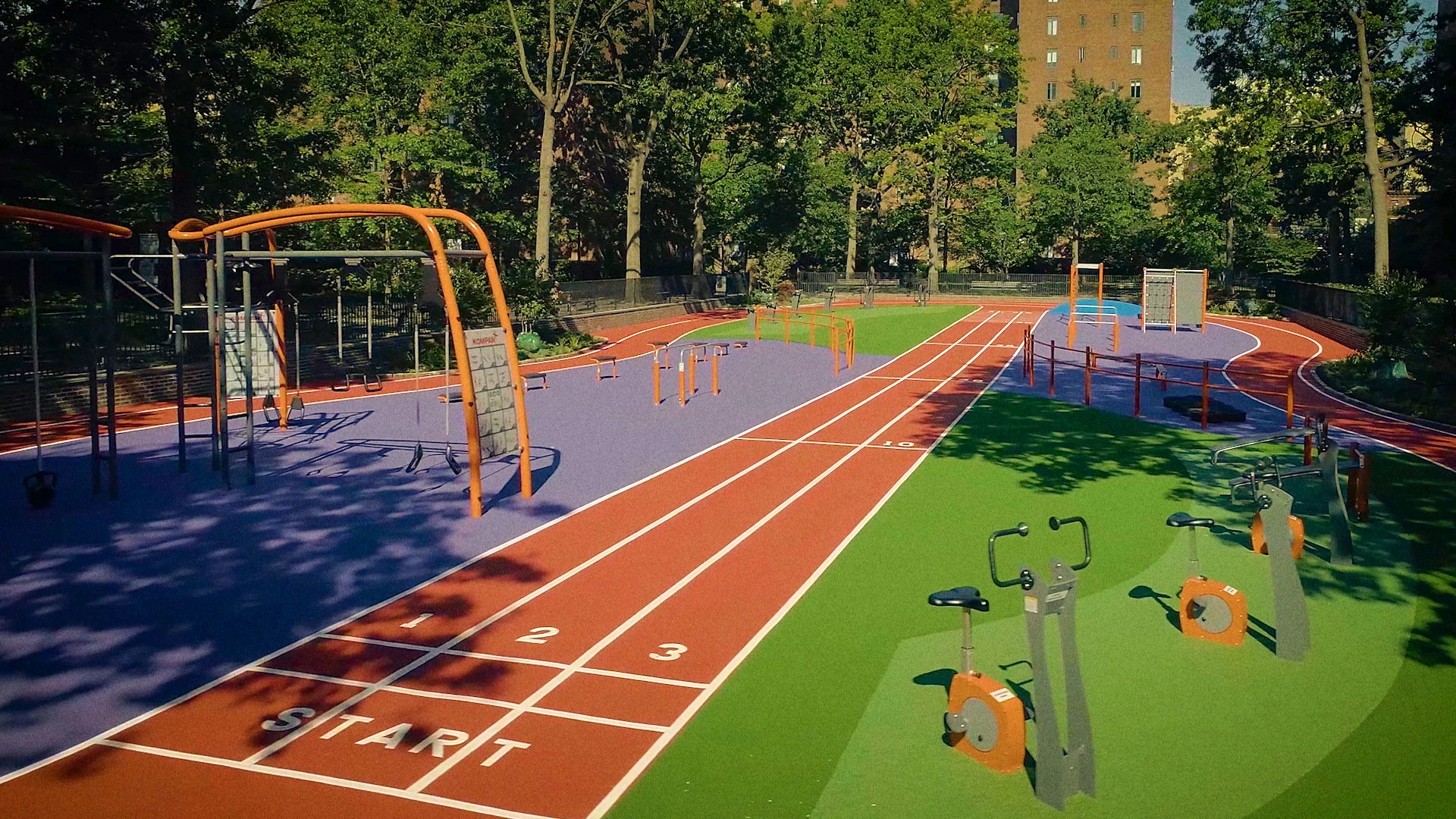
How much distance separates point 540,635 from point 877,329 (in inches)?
1577

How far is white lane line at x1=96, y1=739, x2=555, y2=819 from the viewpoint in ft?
26.6

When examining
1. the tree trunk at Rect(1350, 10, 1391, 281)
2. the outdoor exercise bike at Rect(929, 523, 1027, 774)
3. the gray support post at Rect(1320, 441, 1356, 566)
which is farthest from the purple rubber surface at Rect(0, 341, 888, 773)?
the tree trunk at Rect(1350, 10, 1391, 281)

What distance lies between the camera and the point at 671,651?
1125 centimetres

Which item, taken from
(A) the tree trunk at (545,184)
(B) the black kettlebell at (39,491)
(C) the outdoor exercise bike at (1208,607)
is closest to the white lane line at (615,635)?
(C) the outdoor exercise bike at (1208,607)

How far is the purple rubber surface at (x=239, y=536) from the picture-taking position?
35.7 ft

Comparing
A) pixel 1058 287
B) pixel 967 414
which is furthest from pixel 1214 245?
pixel 967 414

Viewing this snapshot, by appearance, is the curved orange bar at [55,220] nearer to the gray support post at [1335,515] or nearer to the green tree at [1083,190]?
the gray support post at [1335,515]

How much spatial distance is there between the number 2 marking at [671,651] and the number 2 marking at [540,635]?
1.17 m

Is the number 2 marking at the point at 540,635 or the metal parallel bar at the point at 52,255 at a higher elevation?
the metal parallel bar at the point at 52,255

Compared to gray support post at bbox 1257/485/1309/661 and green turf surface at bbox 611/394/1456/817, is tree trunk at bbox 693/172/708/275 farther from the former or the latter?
gray support post at bbox 1257/485/1309/661

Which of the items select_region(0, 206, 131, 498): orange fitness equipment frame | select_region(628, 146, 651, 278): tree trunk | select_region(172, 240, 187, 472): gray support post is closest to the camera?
select_region(0, 206, 131, 498): orange fitness equipment frame

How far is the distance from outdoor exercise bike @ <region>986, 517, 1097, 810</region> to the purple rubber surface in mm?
7405

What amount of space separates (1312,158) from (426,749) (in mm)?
52671

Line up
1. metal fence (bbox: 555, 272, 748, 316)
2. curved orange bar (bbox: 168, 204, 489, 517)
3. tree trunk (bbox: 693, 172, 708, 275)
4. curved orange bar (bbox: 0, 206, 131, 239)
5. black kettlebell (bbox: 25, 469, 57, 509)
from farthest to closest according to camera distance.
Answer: tree trunk (bbox: 693, 172, 708, 275), metal fence (bbox: 555, 272, 748, 316), black kettlebell (bbox: 25, 469, 57, 509), curved orange bar (bbox: 168, 204, 489, 517), curved orange bar (bbox: 0, 206, 131, 239)
